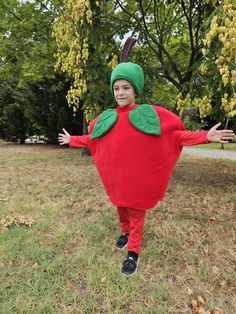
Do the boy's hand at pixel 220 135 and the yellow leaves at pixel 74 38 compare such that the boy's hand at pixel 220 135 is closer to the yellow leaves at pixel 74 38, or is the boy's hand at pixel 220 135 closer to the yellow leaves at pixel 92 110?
the yellow leaves at pixel 74 38

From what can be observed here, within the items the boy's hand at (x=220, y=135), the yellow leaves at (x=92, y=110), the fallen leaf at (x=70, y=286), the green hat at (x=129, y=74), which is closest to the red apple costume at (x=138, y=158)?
the boy's hand at (x=220, y=135)

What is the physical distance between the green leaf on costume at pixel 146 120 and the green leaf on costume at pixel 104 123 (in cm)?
17

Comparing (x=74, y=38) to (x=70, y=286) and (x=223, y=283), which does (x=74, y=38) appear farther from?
(x=223, y=283)

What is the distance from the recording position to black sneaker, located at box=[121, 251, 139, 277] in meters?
2.76

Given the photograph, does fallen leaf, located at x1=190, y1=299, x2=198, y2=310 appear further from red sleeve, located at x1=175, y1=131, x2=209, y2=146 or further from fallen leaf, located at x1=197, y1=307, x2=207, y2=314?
red sleeve, located at x1=175, y1=131, x2=209, y2=146

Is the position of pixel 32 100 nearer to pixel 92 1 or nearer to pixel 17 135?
pixel 17 135

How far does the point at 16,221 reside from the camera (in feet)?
13.0

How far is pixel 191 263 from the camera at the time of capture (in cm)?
297

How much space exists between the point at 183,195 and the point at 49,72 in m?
5.01

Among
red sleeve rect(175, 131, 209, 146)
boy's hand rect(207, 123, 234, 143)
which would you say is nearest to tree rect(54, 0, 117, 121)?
red sleeve rect(175, 131, 209, 146)

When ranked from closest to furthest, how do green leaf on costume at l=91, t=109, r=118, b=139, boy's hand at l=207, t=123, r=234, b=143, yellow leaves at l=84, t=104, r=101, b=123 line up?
boy's hand at l=207, t=123, r=234, b=143
green leaf on costume at l=91, t=109, r=118, b=139
yellow leaves at l=84, t=104, r=101, b=123

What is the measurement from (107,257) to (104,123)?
53.9 inches

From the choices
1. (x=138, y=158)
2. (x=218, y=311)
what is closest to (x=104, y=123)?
(x=138, y=158)

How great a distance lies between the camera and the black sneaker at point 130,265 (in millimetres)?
2764
